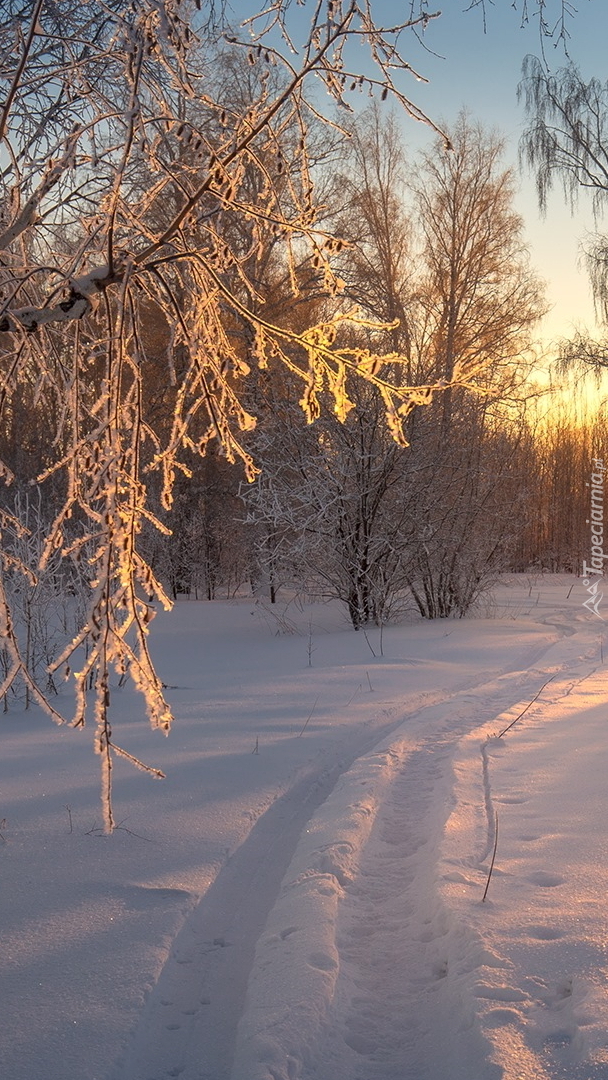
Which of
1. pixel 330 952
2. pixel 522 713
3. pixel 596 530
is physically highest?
pixel 596 530

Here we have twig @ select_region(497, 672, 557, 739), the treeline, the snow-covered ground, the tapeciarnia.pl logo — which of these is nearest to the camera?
the snow-covered ground

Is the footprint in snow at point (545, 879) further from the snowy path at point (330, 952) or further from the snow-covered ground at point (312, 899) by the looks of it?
the snowy path at point (330, 952)

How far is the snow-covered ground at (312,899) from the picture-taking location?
267 centimetres

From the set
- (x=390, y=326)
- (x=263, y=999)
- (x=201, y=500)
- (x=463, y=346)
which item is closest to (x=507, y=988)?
(x=263, y=999)

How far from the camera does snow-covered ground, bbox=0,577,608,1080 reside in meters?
2.67

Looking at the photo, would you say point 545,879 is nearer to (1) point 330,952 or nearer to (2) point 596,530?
(1) point 330,952

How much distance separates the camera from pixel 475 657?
1049cm

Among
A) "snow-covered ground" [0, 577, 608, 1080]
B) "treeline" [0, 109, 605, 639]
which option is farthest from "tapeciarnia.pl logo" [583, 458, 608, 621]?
"snow-covered ground" [0, 577, 608, 1080]

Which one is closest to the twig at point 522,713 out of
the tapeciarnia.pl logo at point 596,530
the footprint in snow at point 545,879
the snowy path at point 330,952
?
the snowy path at point 330,952

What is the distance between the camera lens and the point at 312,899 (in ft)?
12.0

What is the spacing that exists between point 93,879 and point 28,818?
0.91 m

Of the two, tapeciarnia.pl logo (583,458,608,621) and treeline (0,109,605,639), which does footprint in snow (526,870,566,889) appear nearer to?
treeline (0,109,605,639)

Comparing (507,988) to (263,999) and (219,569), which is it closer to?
(263,999)

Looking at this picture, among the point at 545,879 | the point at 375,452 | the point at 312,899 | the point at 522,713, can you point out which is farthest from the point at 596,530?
the point at 312,899
